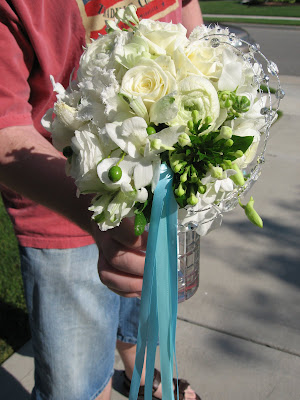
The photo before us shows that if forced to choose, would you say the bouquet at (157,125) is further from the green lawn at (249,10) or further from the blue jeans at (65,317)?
the green lawn at (249,10)

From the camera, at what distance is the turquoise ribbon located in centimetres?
110

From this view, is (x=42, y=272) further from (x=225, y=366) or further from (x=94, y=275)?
(x=225, y=366)

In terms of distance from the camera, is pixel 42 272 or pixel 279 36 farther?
pixel 279 36

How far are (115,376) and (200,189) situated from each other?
78.4 inches

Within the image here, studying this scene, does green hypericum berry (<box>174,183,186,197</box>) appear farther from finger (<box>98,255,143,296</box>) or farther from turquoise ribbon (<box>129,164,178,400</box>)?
finger (<box>98,255,143,296</box>)

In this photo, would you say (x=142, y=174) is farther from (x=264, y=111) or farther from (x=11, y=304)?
(x=11, y=304)

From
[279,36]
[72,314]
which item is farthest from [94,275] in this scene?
[279,36]

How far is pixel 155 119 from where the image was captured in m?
1.02

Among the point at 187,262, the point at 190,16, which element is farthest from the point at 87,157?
Answer: the point at 190,16

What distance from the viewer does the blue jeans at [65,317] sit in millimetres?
1784

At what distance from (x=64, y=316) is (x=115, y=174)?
0.99 meters

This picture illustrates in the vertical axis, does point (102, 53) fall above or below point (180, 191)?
above

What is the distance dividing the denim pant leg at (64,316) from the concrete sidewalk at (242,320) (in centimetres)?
88

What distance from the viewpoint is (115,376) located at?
2736 mm
